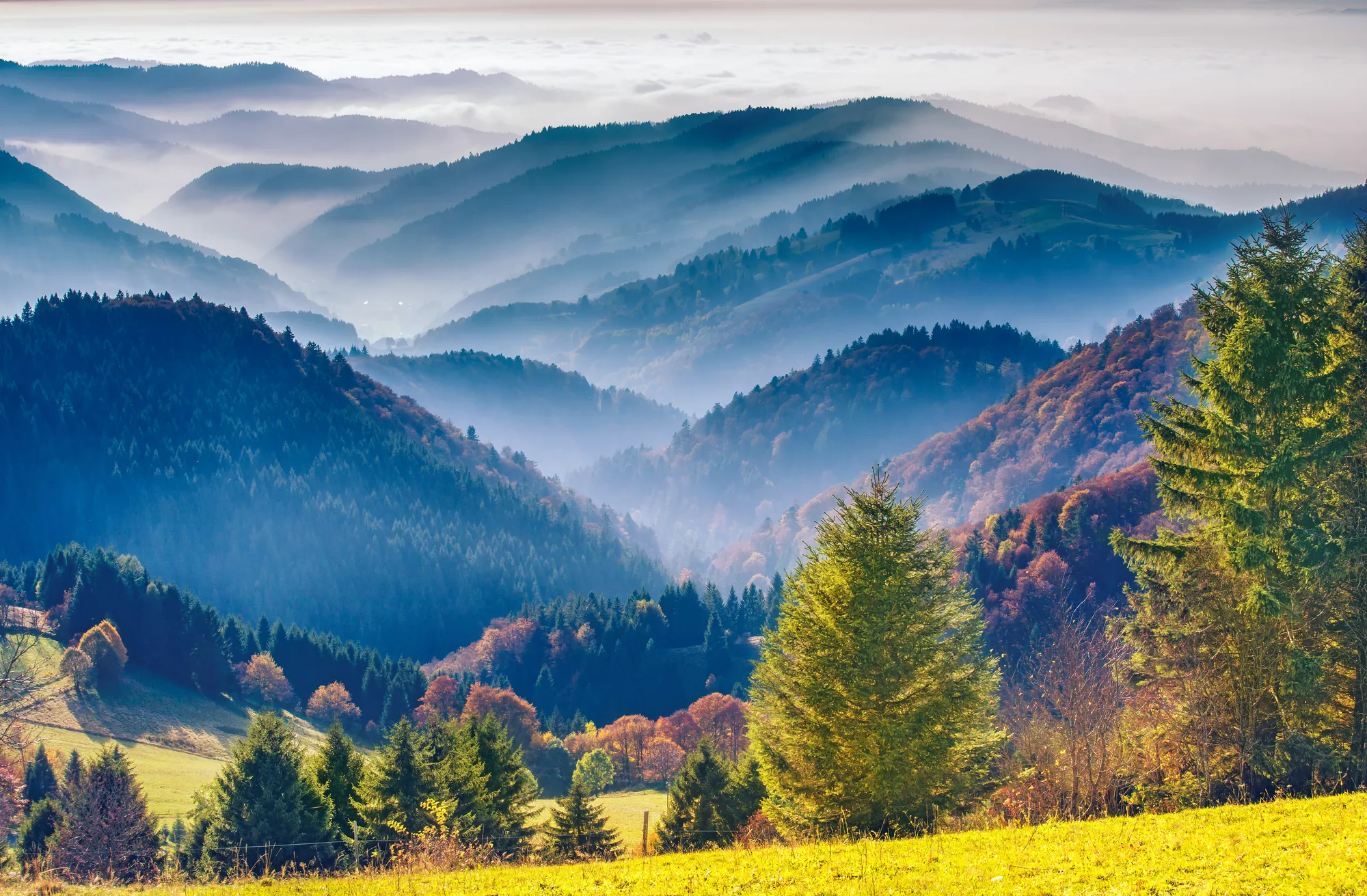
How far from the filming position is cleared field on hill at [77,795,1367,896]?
1802 centimetres

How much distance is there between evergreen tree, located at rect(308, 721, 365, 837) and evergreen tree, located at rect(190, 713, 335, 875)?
0.93 meters

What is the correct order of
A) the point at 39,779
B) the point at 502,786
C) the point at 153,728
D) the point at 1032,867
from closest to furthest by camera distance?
1. the point at 1032,867
2. the point at 502,786
3. the point at 39,779
4. the point at 153,728

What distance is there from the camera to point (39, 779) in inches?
2756

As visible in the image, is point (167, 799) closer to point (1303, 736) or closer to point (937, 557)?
point (937, 557)

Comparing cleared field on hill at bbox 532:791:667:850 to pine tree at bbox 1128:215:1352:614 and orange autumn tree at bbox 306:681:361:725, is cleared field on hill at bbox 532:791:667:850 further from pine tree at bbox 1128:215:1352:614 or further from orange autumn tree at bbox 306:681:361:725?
orange autumn tree at bbox 306:681:361:725

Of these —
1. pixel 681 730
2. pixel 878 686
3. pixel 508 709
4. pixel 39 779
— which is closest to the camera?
pixel 878 686

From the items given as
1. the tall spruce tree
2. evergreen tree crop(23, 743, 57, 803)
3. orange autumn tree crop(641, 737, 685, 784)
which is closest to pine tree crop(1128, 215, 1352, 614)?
the tall spruce tree

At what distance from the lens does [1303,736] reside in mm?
27406

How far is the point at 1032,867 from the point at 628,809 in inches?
2739

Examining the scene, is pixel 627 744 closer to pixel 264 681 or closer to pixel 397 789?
pixel 264 681

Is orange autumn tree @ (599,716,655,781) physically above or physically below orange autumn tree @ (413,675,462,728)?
below

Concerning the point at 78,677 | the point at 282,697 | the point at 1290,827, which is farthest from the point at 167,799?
the point at 1290,827

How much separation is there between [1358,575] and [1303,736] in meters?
4.68

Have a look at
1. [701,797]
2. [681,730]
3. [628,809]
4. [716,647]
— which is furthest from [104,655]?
[716,647]
